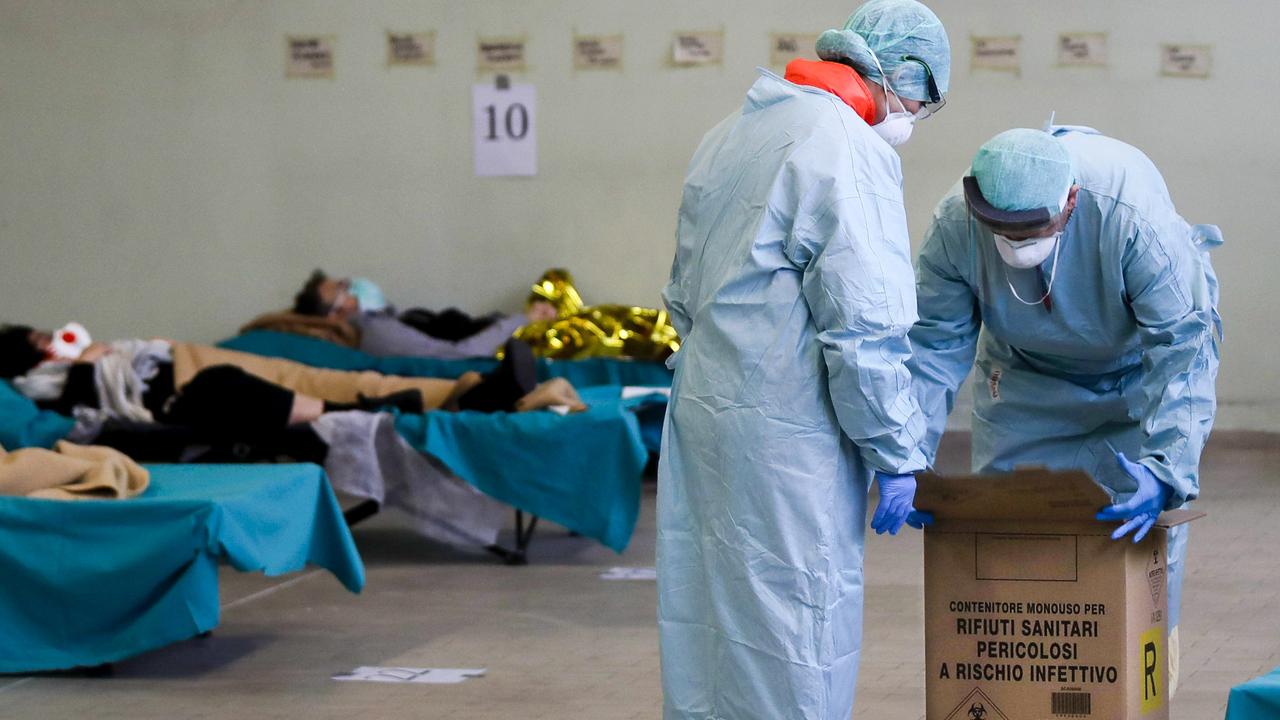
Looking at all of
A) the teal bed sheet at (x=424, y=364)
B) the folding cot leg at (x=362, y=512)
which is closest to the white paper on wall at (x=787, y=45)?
the teal bed sheet at (x=424, y=364)

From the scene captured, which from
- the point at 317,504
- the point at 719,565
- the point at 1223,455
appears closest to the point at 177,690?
the point at 317,504

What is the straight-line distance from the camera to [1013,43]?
723cm

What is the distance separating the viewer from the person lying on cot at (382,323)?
6695 mm

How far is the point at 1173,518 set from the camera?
7.06 ft

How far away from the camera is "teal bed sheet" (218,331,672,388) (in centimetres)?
633

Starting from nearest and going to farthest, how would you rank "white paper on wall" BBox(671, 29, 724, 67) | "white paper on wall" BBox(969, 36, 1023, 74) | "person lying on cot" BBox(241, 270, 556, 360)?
"person lying on cot" BBox(241, 270, 556, 360)
"white paper on wall" BBox(969, 36, 1023, 74)
"white paper on wall" BBox(671, 29, 724, 67)

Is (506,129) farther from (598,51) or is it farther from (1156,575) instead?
(1156,575)

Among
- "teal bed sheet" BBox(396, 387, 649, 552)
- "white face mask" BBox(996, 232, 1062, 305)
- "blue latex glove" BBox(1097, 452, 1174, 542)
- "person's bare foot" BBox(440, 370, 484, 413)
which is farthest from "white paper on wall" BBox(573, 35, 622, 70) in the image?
"blue latex glove" BBox(1097, 452, 1174, 542)

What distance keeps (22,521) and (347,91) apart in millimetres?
4502

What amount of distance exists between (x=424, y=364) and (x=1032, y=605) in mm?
4632

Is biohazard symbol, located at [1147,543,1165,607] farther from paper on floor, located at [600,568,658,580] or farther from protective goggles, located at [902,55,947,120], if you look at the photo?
paper on floor, located at [600,568,658,580]

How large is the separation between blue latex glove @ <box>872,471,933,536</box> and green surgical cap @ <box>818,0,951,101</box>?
0.63m

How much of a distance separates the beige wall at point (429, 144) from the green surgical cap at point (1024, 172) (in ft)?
16.8

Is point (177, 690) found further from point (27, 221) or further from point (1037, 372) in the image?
point (27, 221)
